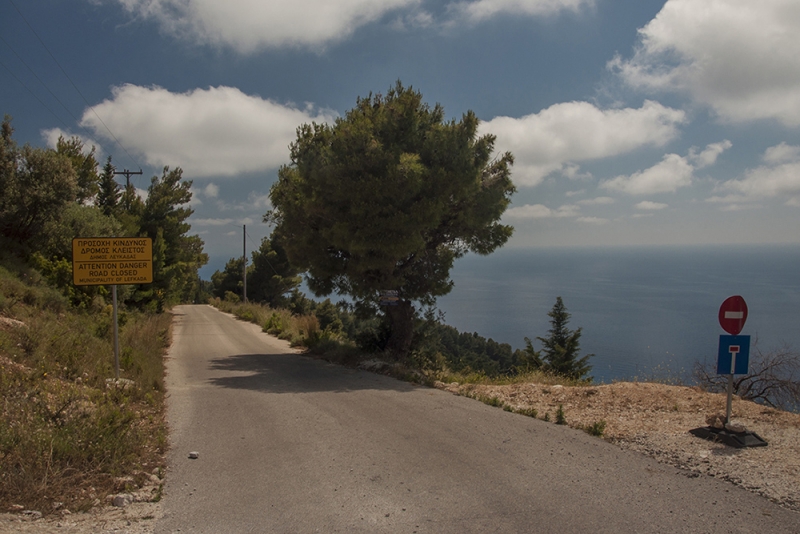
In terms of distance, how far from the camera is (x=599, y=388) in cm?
924

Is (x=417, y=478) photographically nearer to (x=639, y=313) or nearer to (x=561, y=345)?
(x=561, y=345)

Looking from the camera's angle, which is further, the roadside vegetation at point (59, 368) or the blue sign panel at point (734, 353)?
the blue sign panel at point (734, 353)

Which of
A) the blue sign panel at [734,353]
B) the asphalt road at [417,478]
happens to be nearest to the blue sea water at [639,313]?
the blue sign panel at [734,353]

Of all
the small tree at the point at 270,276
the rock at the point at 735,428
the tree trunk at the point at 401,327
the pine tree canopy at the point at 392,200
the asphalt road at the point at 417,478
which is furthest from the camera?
the small tree at the point at 270,276

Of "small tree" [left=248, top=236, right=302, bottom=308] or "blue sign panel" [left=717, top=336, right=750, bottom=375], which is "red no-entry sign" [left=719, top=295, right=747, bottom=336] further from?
"small tree" [left=248, top=236, right=302, bottom=308]

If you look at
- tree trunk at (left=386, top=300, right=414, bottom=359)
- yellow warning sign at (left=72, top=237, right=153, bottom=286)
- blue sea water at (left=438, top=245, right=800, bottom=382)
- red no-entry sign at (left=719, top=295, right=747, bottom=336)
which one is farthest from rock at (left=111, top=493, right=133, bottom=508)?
tree trunk at (left=386, top=300, right=414, bottom=359)

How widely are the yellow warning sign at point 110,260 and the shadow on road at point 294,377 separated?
3.31 metres

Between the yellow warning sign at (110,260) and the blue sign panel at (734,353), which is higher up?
the yellow warning sign at (110,260)

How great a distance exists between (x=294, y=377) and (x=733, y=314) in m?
9.03

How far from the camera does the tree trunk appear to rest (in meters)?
16.2

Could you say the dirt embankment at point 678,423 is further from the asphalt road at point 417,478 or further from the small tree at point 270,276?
the small tree at point 270,276

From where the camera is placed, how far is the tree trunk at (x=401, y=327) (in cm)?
1616

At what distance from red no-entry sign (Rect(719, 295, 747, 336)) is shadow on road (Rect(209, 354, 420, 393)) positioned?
5656 mm

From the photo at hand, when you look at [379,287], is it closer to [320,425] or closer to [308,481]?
[320,425]
